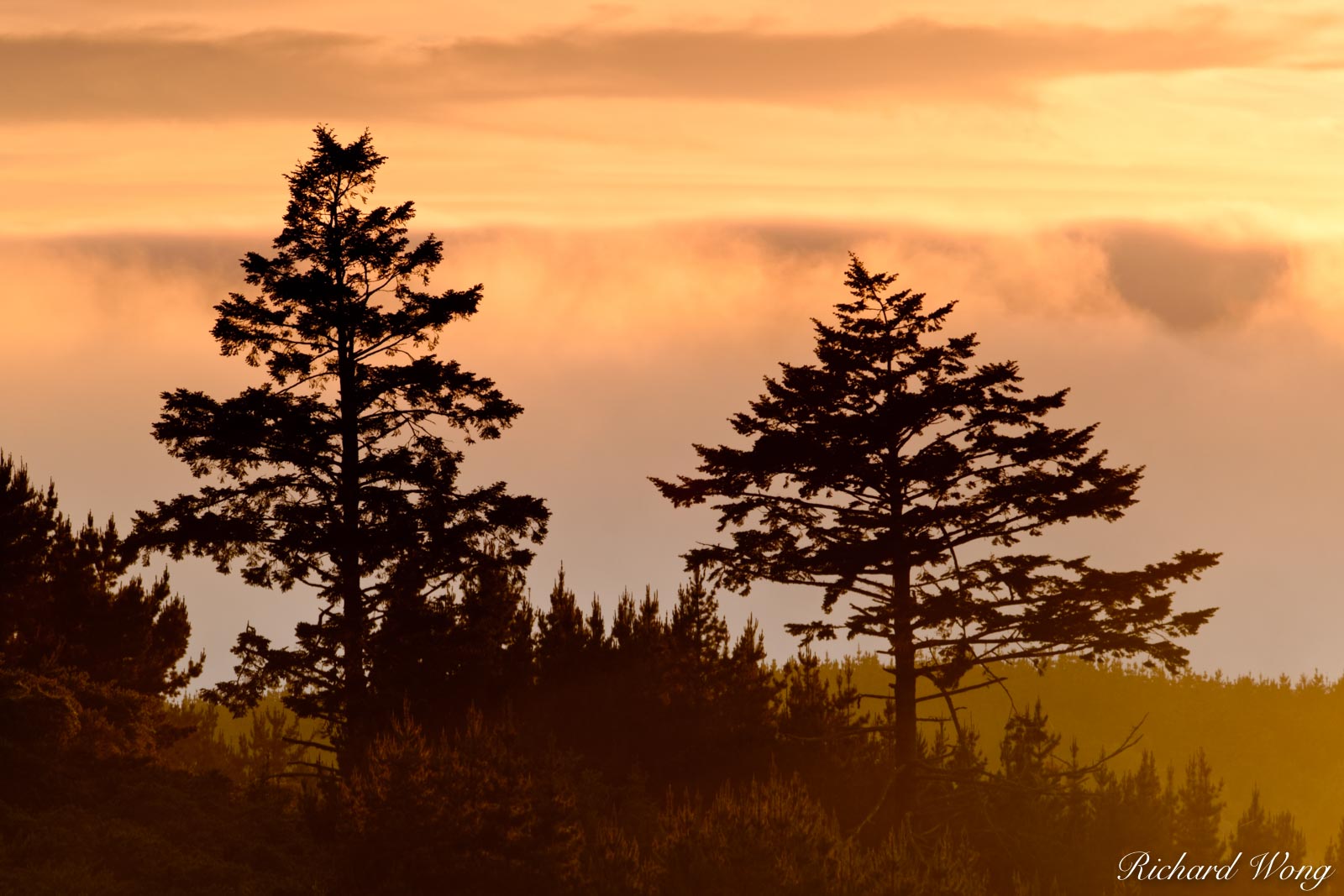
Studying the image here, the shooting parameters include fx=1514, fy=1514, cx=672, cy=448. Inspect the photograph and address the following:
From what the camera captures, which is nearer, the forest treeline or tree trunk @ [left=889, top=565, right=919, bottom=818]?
the forest treeline

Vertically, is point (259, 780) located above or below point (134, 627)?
below

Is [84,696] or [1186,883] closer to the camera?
[84,696]

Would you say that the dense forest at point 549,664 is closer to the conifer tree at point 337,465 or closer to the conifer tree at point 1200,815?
the conifer tree at point 337,465

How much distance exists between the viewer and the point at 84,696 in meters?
42.0

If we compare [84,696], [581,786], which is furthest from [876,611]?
[84,696]

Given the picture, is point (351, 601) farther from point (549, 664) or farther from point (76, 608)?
point (76, 608)

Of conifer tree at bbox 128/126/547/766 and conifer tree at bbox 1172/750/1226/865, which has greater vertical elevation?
conifer tree at bbox 128/126/547/766

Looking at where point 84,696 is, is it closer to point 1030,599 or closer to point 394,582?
point 394,582

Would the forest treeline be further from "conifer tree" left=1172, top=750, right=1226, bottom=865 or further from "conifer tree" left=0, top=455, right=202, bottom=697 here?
"conifer tree" left=1172, top=750, right=1226, bottom=865

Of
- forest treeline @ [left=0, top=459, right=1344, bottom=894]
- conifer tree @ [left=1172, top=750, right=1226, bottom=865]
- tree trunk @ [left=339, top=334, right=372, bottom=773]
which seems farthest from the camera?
conifer tree @ [left=1172, top=750, right=1226, bottom=865]

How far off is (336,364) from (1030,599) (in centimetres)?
1647

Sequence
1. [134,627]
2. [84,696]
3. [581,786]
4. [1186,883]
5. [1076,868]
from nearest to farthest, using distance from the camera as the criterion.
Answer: [581,786]
[1076,868]
[84,696]
[1186,883]
[134,627]

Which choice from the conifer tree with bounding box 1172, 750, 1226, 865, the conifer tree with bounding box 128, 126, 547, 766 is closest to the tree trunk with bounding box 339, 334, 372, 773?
the conifer tree with bounding box 128, 126, 547, 766

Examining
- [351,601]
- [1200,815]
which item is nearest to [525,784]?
[351,601]
